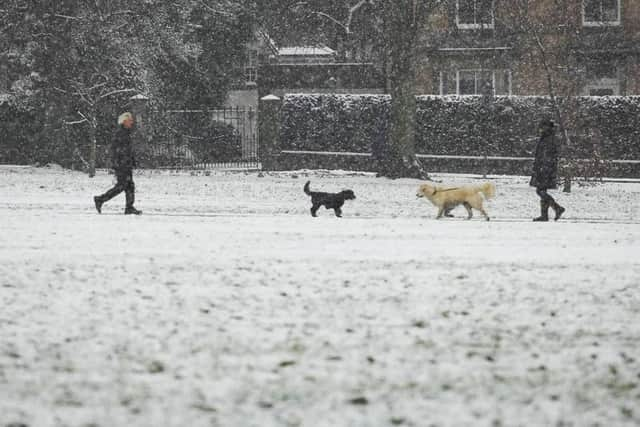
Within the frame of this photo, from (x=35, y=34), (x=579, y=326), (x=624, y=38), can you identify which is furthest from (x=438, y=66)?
(x=579, y=326)

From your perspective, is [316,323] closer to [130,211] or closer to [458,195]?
[458,195]

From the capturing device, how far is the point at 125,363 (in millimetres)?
6645

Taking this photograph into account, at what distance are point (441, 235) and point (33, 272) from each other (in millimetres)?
6190

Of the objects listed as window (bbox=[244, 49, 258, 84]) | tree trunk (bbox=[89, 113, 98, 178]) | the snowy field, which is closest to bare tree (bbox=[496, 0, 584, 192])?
the snowy field

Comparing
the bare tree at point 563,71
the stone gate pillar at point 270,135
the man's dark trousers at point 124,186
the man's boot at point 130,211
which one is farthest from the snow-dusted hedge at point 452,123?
the man's dark trousers at point 124,186

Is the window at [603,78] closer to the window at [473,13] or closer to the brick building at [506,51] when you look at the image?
the brick building at [506,51]

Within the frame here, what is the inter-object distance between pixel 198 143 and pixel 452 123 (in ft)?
27.5

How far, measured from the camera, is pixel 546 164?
16641 millimetres

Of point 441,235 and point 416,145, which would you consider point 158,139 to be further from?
point 441,235

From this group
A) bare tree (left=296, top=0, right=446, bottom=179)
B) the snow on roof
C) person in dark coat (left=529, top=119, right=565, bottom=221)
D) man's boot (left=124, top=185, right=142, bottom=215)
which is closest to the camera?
person in dark coat (left=529, top=119, right=565, bottom=221)

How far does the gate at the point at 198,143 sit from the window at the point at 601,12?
12495mm

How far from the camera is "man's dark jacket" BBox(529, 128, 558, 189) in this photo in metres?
16.7

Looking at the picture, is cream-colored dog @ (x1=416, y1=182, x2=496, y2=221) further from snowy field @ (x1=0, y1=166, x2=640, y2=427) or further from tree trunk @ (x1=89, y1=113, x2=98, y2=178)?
tree trunk @ (x1=89, y1=113, x2=98, y2=178)

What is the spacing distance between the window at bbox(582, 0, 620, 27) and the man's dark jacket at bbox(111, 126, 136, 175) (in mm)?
24075
